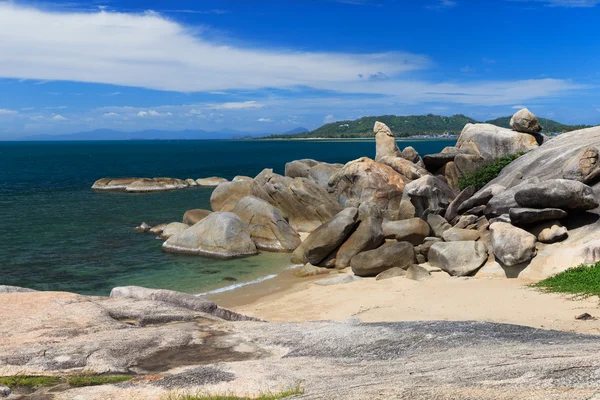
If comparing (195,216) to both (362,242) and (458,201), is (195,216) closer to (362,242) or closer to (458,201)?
(362,242)

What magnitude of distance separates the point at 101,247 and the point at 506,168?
76.9ft

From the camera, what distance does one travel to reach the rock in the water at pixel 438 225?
88.0 ft

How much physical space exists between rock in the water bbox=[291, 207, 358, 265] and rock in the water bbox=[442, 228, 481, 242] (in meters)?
4.73

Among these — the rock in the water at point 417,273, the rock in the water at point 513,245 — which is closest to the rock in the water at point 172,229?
the rock in the water at point 417,273

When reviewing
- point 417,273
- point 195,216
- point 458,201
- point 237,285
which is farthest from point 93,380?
point 195,216

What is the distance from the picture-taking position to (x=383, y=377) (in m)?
7.89

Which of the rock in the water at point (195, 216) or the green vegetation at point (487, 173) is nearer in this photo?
the green vegetation at point (487, 173)

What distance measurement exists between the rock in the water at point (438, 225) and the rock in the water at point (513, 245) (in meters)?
5.81

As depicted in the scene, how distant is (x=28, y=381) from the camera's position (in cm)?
898

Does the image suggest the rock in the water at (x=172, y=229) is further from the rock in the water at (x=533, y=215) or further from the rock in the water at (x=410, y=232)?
the rock in the water at (x=533, y=215)

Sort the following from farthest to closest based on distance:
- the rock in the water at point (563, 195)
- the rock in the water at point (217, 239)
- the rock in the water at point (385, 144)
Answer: the rock in the water at point (385, 144)
the rock in the water at point (217, 239)
the rock in the water at point (563, 195)

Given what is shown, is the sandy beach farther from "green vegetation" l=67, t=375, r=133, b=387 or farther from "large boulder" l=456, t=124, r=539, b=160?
"large boulder" l=456, t=124, r=539, b=160

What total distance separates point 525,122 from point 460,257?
677 inches

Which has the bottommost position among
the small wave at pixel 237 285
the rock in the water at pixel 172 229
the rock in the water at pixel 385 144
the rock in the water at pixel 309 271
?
the small wave at pixel 237 285
